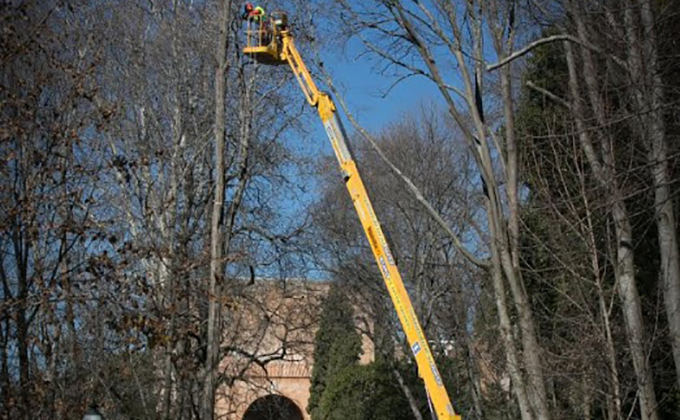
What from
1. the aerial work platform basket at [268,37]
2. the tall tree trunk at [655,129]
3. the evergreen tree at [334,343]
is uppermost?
the aerial work platform basket at [268,37]

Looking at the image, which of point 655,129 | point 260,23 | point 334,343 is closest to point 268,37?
point 260,23

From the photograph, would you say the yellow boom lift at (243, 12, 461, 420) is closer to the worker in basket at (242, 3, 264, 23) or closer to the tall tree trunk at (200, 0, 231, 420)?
the worker in basket at (242, 3, 264, 23)

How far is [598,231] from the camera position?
45.2 feet

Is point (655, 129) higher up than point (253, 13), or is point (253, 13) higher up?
point (253, 13)

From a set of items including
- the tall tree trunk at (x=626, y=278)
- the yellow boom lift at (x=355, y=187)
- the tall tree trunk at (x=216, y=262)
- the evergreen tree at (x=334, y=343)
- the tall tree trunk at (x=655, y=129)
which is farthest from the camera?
the evergreen tree at (x=334, y=343)

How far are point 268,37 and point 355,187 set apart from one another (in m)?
3.01

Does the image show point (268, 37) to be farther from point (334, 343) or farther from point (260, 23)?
point (334, 343)

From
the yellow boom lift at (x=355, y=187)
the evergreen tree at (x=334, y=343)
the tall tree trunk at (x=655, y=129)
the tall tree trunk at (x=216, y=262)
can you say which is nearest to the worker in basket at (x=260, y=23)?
the yellow boom lift at (x=355, y=187)

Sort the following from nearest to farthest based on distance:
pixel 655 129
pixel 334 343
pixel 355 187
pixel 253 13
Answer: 1. pixel 655 129
2. pixel 355 187
3. pixel 253 13
4. pixel 334 343

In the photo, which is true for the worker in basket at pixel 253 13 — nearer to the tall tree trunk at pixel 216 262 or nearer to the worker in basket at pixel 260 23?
the worker in basket at pixel 260 23

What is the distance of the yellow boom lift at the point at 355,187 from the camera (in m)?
10.6

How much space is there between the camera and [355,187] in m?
12.0

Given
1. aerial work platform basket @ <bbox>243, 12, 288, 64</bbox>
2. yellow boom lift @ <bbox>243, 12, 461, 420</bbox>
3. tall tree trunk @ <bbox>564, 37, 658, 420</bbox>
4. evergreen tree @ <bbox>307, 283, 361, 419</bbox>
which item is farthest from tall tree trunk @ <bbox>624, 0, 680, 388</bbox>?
evergreen tree @ <bbox>307, 283, 361, 419</bbox>

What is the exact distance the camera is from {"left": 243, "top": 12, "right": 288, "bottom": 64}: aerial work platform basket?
13508 millimetres
